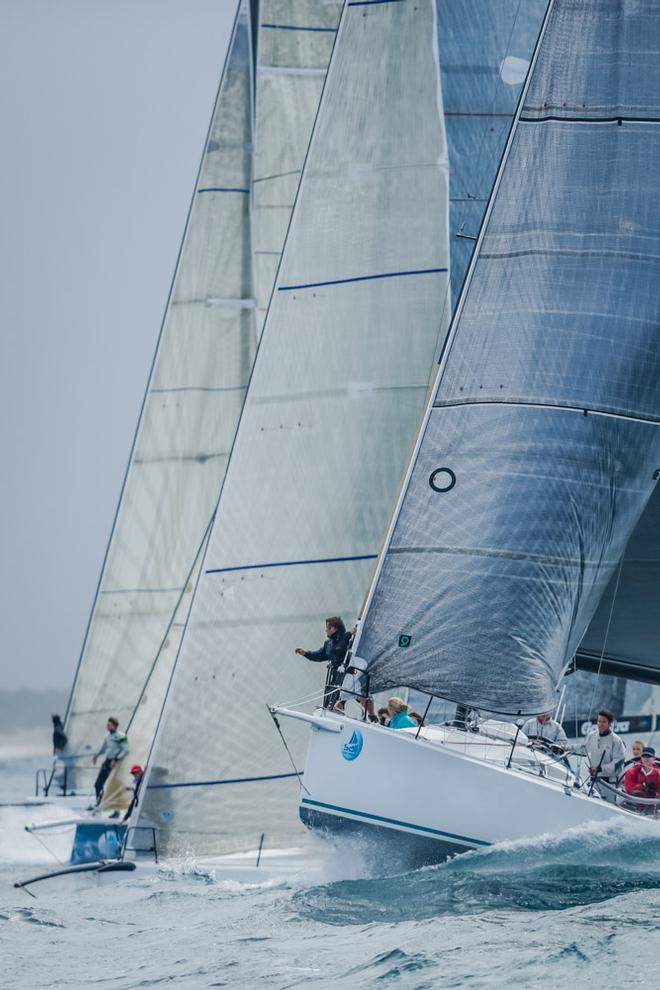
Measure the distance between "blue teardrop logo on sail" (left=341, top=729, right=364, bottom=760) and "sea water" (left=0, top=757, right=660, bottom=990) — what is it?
32.2 inches

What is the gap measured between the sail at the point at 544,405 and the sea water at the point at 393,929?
56.9 inches

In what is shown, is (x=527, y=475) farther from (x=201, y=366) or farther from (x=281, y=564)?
(x=201, y=366)

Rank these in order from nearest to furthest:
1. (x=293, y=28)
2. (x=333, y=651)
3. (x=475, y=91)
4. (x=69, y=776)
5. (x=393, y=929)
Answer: (x=393, y=929) → (x=333, y=651) → (x=475, y=91) → (x=293, y=28) → (x=69, y=776)

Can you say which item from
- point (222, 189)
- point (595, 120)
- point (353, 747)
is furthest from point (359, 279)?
point (222, 189)

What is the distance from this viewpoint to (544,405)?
557 inches


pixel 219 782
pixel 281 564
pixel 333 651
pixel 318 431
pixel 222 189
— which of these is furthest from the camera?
pixel 222 189

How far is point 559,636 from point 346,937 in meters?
3.40

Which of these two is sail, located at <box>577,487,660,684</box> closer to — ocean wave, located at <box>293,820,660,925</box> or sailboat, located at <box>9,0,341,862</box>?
ocean wave, located at <box>293,820,660,925</box>

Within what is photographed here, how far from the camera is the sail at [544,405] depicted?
45.1 ft

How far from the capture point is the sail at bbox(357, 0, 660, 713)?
13758mm

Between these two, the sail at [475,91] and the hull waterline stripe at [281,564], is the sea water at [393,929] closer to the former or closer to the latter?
the hull waterline stripe at [281,564]

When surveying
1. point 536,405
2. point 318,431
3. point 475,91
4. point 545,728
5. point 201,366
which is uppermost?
point 475,91

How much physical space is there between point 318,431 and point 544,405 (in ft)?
12.6

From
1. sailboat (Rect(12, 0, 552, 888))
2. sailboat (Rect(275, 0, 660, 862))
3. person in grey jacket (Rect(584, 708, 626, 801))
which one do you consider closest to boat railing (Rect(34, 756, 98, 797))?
sailboat (Rect(12, 0, 552, 888))
